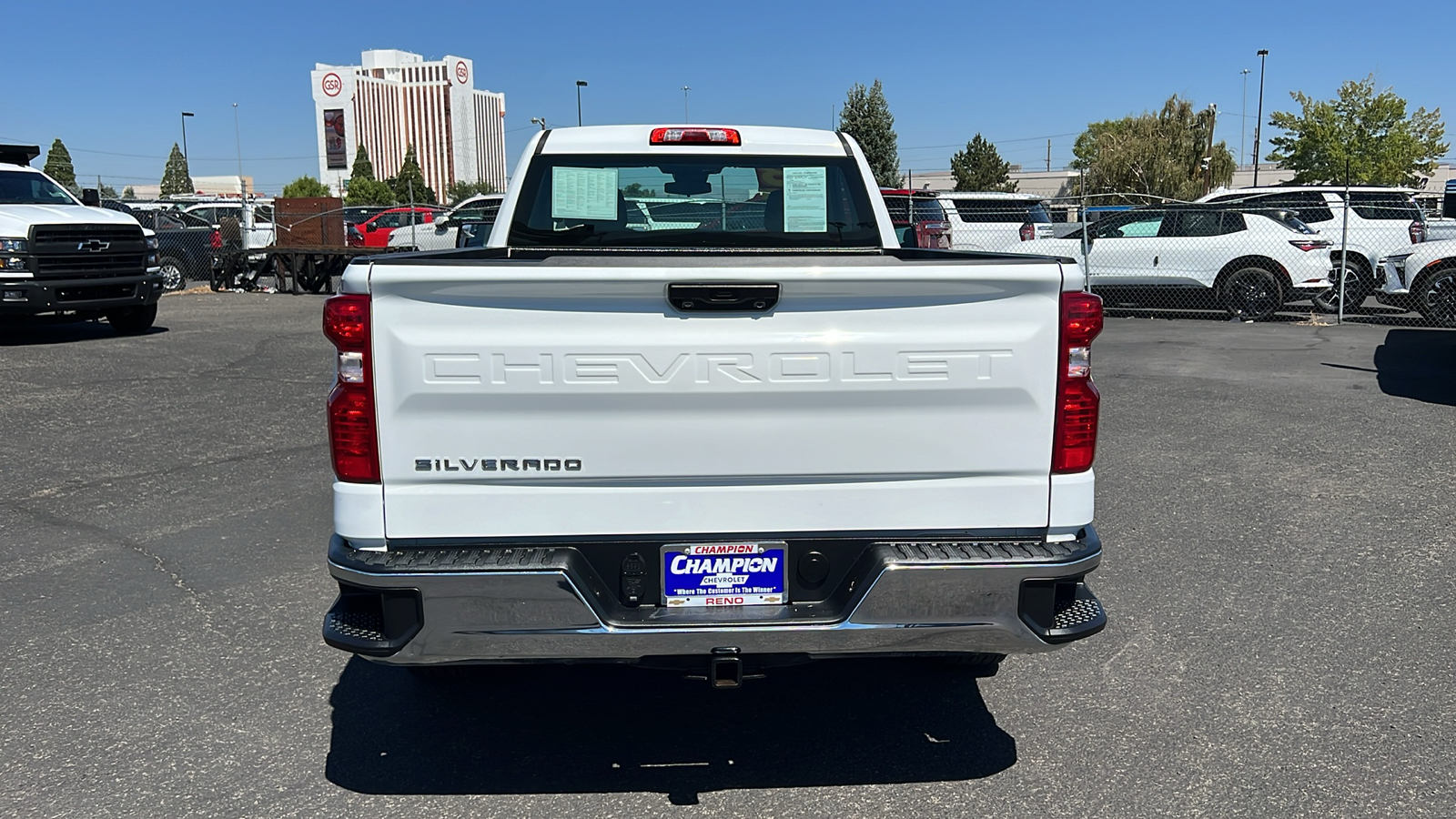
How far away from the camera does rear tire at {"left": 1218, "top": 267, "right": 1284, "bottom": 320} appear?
16.1m

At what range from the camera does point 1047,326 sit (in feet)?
10.1

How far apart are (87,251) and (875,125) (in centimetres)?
5610

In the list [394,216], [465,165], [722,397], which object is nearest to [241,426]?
[722,397]

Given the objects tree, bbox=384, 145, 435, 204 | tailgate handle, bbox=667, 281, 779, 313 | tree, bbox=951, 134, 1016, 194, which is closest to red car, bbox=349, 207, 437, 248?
tailgate handle, bbox=667, 281, 779, 313

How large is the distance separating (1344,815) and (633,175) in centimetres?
360

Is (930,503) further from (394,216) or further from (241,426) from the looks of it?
(394,216)

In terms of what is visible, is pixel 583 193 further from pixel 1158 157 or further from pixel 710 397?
A: pixel 1158 157

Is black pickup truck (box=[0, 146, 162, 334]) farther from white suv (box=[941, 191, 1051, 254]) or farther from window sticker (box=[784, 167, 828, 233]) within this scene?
white suv (box=[941, 191, 1051, 254])

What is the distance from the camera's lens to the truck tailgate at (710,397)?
9.85ft

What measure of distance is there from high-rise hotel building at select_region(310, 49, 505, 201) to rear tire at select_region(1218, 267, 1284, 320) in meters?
171

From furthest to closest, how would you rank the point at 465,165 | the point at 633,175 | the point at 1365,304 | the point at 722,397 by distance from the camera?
the point at 465,165
the point at 1365,304
the point at 633,175
the point at 722,397

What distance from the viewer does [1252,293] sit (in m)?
16.2

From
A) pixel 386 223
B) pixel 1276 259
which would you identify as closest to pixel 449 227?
pixel 386 223

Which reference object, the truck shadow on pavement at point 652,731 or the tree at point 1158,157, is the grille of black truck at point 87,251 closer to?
the truck shadow on pavement at point 652,731
